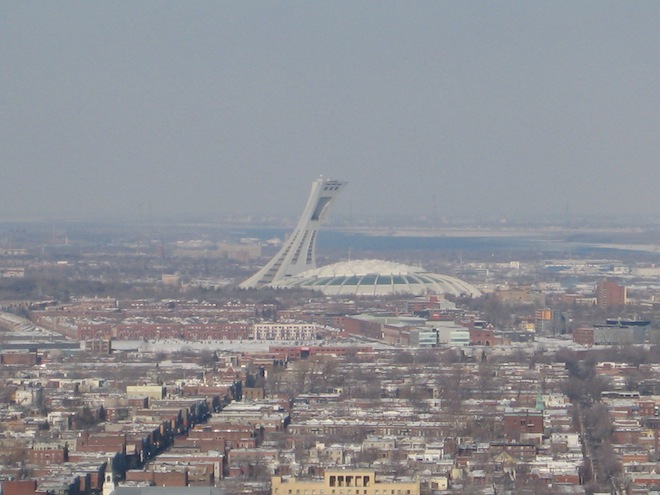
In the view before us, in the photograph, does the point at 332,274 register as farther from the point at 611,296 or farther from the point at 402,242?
the point at 402,242

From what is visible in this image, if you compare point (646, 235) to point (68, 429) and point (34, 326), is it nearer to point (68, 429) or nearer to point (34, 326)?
point (34, 326)

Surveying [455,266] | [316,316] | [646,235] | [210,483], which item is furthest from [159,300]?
[646,235]

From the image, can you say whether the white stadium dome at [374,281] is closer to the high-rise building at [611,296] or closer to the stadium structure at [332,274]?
the stadium structure at [332,274]

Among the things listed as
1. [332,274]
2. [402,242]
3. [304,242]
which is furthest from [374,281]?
[402,242]

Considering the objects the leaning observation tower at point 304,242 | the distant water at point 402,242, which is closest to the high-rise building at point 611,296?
the leaning observation tower at point 304,242

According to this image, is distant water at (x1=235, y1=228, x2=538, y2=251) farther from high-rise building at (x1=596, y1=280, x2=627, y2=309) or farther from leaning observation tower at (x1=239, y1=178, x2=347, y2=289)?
high-rise building at (x1=596, y1=280, x2=627, y2=309)

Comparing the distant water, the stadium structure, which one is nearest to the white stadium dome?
the stadium structure
